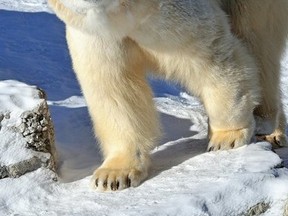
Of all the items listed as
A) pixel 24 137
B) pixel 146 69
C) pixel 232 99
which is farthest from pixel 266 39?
pixel 24 137

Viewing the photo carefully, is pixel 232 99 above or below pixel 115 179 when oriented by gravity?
above

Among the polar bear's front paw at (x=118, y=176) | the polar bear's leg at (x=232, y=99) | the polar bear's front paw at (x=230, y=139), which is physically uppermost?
the polar bear's leg at (x=232, y=99)

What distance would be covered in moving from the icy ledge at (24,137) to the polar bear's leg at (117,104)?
0.85 feet

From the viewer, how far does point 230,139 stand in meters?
3.57

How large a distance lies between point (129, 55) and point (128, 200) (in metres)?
0.65

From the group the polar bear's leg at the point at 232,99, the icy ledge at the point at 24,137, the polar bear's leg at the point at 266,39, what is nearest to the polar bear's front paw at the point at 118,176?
the icy ledge at the point at 24,137

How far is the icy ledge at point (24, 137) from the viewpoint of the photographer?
3436 millimetres

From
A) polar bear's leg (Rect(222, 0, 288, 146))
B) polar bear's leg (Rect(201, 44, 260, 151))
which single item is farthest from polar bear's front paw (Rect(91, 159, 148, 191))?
polar bear's leg (Rect(222, 0, 288, 146))

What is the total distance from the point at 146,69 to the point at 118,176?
0.54 metres

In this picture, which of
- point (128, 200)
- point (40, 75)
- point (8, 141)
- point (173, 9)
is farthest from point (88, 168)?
point (40, 75)

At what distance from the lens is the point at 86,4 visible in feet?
9.02

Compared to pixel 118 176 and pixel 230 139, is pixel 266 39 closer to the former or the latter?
pixel 230 139

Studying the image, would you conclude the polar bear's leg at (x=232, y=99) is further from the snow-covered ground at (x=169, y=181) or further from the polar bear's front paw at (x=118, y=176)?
the polar bear's front paw at (x=118, y=176)

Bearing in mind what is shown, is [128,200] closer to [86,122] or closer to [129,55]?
[129,55]
